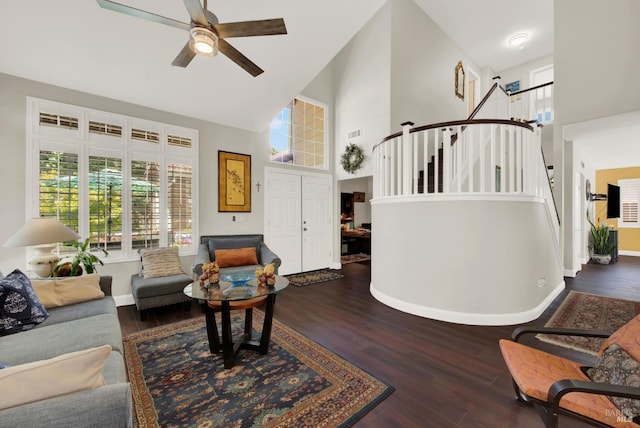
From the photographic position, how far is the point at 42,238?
2648 millimetres

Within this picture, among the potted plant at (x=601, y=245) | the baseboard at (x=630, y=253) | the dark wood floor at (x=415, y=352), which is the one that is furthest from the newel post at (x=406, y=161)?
the baseboard at (x=630, y=253)

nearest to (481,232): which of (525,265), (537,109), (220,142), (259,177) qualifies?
(525,265)

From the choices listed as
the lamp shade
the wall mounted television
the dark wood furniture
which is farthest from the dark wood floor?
the wall mounted television

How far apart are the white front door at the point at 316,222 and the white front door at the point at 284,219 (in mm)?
158

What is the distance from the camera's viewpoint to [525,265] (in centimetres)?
320

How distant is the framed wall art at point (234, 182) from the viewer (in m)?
4.70

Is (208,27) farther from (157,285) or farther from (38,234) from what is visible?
(157,285)

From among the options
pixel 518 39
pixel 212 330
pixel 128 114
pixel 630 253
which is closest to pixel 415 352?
pixel 212 330

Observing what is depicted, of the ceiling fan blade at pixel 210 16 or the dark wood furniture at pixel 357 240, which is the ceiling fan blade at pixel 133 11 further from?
the dark wood furniture at pixel 357 240

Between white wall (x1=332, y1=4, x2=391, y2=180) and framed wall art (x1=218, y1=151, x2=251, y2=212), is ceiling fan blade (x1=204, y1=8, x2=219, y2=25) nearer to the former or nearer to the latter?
framed wall art (x1=218, y1=151, x2=251, y2=212)

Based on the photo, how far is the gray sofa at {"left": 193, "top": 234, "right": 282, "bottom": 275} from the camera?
13.4ft

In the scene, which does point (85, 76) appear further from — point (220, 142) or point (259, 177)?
point (259, 177)

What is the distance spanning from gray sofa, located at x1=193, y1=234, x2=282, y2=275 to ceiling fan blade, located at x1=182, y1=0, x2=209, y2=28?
112 inches

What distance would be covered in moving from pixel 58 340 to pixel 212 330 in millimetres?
1021
